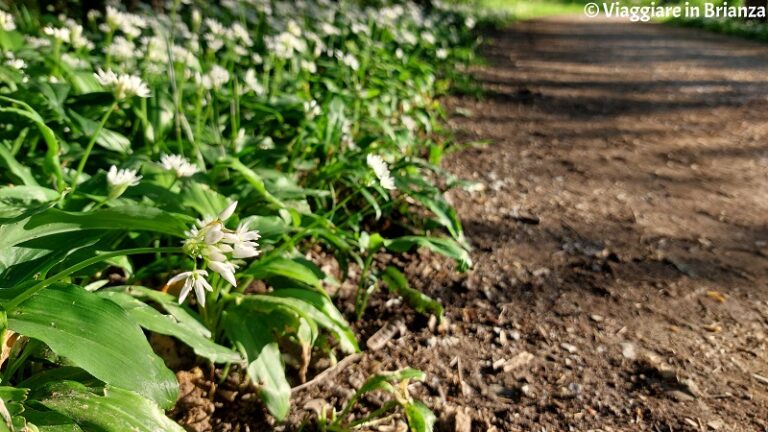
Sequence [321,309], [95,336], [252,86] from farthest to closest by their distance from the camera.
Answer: [252,86], [321,309], [95,336]

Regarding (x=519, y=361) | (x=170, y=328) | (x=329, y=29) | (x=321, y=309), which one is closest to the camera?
(x=170, y=328)

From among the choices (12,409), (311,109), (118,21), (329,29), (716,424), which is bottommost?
(716,424)

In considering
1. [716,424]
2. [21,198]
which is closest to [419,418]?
[716,424]

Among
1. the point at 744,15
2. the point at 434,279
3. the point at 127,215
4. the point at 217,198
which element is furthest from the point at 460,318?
the point at 744,15

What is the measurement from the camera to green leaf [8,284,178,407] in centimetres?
109

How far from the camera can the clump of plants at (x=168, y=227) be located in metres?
1.12

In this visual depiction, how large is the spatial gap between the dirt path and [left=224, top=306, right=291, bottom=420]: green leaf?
218 millimetres

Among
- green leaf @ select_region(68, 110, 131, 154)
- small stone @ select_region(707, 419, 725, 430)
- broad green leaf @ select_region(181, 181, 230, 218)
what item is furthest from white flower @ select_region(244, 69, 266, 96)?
small stone @ select_region(707, 419, 725, 430)

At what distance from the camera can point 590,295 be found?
2240 mm

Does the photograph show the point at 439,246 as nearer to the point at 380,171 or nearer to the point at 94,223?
the point at 380,171

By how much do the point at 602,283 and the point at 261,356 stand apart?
4.36 feet

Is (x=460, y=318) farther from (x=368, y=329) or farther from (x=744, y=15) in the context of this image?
(x=744, y=15)

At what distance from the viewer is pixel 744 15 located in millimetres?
15328

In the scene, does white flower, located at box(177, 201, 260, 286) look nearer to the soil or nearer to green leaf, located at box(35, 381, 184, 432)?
green leaf, located at box(35, 381, 184, 432)
